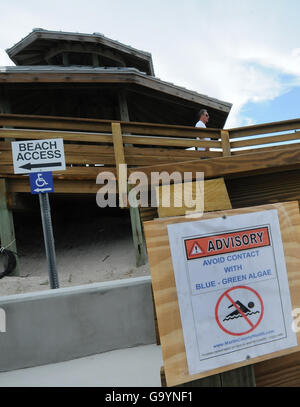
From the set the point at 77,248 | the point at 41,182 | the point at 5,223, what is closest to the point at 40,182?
the point at 41,182

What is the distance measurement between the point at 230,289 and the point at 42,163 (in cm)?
279

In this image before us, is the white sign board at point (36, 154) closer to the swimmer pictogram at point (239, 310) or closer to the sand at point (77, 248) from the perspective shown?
the sand at point (77, 248)

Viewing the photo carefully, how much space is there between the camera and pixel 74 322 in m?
2.31

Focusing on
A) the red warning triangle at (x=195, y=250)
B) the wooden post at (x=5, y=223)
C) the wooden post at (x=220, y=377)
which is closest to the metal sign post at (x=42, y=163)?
the wooden post at (x=220, y=377)

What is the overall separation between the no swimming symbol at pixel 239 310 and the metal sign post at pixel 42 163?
257 centimetres

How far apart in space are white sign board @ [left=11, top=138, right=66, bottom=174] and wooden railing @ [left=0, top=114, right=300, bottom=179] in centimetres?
262

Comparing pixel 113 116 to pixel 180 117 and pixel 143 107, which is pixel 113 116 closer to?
pixel 143 107

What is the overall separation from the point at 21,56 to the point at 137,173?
40.0 ft

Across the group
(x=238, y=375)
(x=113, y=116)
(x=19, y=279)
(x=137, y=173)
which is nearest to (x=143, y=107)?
(x=113, y=116)

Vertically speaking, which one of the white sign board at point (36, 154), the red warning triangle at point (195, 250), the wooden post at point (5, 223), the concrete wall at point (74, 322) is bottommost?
the concrete wall at point (74, 322)

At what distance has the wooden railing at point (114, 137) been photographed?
5910mm

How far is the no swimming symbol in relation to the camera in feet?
3.49

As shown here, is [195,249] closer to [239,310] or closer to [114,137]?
[239,310]

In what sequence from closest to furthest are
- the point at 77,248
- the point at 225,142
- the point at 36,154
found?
the point at 36,154, the point at 225,142, the point at 77,248
